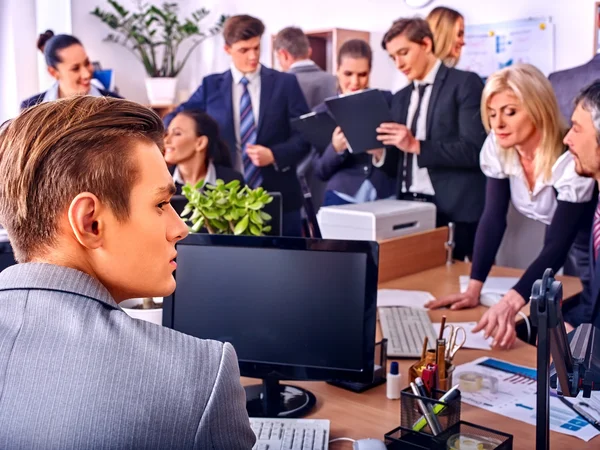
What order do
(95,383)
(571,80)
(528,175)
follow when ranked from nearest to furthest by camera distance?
1. (95,383)
2. (528,175)
3. (571,80)

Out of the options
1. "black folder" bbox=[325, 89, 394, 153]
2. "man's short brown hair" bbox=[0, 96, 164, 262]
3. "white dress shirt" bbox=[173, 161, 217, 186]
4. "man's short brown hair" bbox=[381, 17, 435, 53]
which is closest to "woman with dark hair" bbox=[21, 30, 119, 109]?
"white dress shirt" bbox=[173, 161, 217, 186]

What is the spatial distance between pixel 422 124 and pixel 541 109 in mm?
1035

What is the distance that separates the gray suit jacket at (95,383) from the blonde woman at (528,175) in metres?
1.59

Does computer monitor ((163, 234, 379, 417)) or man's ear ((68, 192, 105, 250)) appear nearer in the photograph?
man's ear ((68, 192, 105, 250))

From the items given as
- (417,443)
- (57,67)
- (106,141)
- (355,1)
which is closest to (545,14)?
(355,1)

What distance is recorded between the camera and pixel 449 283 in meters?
2.66

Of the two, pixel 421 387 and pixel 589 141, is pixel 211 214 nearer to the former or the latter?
pixel 421 387

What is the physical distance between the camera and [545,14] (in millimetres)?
3939

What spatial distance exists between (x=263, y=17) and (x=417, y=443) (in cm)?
476

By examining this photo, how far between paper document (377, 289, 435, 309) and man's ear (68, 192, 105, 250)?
151 cm

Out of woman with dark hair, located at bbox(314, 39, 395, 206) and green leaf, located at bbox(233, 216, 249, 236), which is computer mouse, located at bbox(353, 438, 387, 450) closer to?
green leaf, located at bbox(233, 216, 249, 236)

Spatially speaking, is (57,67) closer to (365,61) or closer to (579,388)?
(365,61)

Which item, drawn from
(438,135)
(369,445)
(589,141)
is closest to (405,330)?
(589,141)

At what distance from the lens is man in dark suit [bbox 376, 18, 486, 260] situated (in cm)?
336
